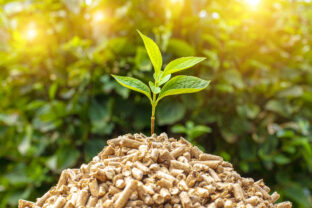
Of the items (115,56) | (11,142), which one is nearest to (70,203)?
(115,56)

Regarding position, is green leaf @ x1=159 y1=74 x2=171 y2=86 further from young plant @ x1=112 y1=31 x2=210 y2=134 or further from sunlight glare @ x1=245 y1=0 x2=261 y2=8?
sunlight glare @ x1=245 y1=0 x2=261 y2=8

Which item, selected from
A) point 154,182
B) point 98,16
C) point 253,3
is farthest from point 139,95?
point 154,182

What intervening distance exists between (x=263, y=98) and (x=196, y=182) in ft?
3.71

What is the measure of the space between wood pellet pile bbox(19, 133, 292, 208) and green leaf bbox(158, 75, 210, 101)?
0.38 ft

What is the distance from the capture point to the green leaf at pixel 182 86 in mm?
761

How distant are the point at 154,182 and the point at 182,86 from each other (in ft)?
0.76

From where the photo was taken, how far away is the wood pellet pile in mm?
632

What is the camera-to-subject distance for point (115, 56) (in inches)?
61.8

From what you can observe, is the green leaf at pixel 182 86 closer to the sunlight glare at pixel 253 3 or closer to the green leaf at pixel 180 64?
the green leaf at pixel 180 64

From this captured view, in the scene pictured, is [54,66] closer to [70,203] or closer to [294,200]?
[70,203]

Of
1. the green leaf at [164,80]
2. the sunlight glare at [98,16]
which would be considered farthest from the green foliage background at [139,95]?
the green leaf at [164,80]

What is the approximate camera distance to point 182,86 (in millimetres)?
788

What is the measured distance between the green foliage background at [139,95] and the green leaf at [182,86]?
0.60 metres

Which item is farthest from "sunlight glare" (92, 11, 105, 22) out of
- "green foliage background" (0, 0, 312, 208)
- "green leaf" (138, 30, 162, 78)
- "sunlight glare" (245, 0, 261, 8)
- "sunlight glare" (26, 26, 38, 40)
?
"green leaf" (138, 30, 162, 78)
